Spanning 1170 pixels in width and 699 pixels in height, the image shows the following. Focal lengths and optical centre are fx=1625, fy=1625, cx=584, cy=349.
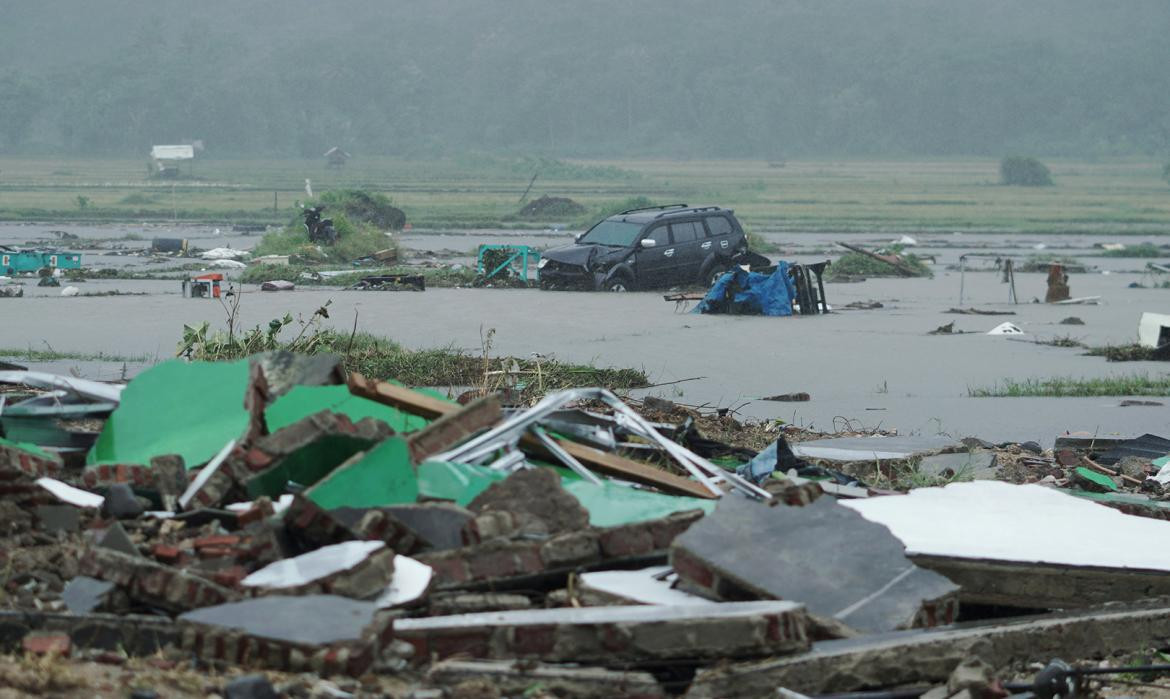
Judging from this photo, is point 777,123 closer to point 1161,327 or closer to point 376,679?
point 1161,327

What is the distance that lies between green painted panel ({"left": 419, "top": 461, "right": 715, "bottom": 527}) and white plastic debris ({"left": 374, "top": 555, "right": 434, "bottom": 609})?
777 mm

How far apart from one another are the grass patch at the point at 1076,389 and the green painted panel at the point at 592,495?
10386 millimetres

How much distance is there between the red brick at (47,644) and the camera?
5375 millimetres

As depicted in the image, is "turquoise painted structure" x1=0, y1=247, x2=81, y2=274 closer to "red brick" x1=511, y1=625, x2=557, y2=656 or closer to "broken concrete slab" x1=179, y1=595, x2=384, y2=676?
"broken concrete slab" x1=179, y1=595, x2=384, y2=676

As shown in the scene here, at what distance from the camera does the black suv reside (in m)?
30.9

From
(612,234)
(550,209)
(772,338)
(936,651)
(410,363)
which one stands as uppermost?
(936,651)

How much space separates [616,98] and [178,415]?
15492 centimetres

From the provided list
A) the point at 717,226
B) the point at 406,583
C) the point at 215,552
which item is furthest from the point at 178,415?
the point at 717,226

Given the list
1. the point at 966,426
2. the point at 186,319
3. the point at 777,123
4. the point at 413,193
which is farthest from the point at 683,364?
the point at 777,123

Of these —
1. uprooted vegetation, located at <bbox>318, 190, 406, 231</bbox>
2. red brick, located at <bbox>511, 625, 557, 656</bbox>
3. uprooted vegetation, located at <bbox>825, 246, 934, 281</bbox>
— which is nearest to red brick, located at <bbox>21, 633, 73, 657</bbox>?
red brick, located at <bbox>511, 625, 557, 656</bbox>

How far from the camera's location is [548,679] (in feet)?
18.0

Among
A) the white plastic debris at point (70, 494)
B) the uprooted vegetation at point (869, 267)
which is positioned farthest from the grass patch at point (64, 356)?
→ the uprooted vegetation at point (869, 267)

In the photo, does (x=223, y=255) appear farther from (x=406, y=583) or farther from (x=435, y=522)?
(x=406, y=583)

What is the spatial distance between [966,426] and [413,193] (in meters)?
77.3
